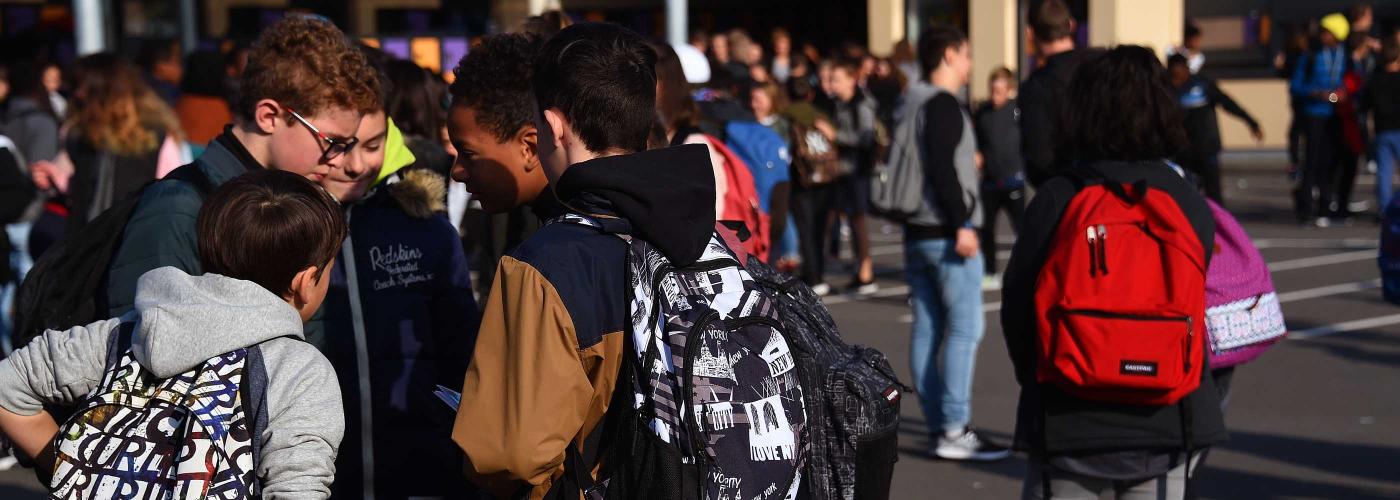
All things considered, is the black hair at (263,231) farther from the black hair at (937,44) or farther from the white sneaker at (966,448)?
the black hair at (937,44)

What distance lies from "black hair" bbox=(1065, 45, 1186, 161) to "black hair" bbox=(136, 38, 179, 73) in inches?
366

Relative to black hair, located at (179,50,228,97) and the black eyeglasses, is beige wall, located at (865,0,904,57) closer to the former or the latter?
black hair, located at (179,50,228,97)

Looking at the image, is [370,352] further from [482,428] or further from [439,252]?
[482,428]

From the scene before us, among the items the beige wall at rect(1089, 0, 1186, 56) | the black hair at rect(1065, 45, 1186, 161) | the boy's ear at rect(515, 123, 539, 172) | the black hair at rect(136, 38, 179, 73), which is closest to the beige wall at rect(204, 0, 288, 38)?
the black hair at rect(136, 38, 179, 73)

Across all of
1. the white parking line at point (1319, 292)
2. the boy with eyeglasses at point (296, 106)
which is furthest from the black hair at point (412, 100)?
the white parking line at point (1319, 292)

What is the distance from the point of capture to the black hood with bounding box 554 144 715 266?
2408 millimetres

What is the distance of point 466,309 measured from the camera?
3.17m

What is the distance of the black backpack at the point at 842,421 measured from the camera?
2492mm

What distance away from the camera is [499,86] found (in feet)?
9.89

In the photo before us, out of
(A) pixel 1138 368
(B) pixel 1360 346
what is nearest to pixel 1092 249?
(A) pixel 1138 368

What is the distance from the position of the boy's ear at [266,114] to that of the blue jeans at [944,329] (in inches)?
158

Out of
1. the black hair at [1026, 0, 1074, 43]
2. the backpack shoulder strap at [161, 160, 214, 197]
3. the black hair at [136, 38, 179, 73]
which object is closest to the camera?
the backpack shoulder strap at [161, 160, 214, 197]

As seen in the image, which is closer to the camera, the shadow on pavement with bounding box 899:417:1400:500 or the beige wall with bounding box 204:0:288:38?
the shadow on pavement with bounding box 899:417:1400:500

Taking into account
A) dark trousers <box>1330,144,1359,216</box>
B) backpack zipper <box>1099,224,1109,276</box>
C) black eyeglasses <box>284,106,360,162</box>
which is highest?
black eyeglasses <box>284,106,360,162</box>
